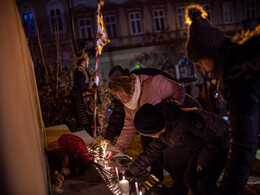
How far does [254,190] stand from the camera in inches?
137

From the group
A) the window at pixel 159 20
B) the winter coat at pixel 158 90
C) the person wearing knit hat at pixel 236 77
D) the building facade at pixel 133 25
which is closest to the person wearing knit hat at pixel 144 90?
the winter coat at pixel 158 90

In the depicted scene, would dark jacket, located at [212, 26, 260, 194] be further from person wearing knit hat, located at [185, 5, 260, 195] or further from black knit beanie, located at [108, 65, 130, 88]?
black knit beanie, located at [108, 65, 130, 88]

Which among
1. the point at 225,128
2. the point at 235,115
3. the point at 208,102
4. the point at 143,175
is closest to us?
the point at 235,115

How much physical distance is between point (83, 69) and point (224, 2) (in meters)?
21.4

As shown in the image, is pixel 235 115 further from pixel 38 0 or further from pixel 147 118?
pixel 38 0

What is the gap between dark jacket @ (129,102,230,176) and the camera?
219 cm

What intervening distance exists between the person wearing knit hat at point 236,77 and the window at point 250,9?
25352 millimetres

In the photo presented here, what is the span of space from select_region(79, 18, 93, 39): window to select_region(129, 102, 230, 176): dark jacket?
20.4 m

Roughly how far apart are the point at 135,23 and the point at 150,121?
2152 centimetres

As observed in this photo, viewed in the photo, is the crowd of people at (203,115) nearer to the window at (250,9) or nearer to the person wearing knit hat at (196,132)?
the person wearing knit hat at (196,132)

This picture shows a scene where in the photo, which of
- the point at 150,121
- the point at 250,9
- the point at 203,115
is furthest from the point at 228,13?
the point at 150,121

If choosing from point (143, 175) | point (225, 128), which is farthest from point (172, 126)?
point (143, 175)

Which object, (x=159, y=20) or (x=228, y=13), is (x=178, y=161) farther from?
(x=228, y=13)

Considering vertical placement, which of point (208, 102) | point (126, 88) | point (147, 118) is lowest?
point (208, 102)
